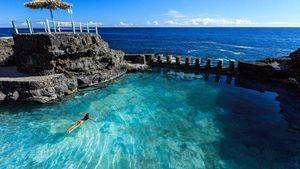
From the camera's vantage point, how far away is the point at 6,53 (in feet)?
95.8

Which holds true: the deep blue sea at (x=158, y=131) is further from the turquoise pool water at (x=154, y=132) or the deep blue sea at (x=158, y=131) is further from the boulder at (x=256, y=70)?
the boulder at (x=256, y=70)

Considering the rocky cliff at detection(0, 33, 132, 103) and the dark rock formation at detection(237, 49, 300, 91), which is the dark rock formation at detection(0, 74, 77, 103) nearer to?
the rocky cliff at detection(0, 33, 132, 103)

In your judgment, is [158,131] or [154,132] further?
[158,131]

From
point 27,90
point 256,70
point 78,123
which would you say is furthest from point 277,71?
point 27,90

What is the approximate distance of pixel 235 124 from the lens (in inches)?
642

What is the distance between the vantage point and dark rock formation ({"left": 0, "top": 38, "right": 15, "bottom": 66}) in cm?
2802

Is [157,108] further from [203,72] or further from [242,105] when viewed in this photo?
[203,72]

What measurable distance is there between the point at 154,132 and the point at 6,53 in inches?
975

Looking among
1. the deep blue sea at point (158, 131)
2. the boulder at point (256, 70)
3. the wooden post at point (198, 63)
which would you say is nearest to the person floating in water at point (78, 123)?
the deep blue sea at point (158, 131)

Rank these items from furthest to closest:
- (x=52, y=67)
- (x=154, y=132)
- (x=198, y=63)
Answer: (x=198, y=63), (x=52, y=67), (x=154, y=132)

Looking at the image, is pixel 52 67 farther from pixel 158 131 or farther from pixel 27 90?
pixel 158 131

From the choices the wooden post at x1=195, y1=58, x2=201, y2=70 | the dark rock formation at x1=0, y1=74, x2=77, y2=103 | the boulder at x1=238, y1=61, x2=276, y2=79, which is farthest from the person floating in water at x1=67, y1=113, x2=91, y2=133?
the boulder at x1=238, y1=61, x2=276, y2=79

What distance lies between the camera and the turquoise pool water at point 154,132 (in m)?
12.4

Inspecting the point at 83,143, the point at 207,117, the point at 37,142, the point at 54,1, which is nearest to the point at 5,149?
the point at 37,142
